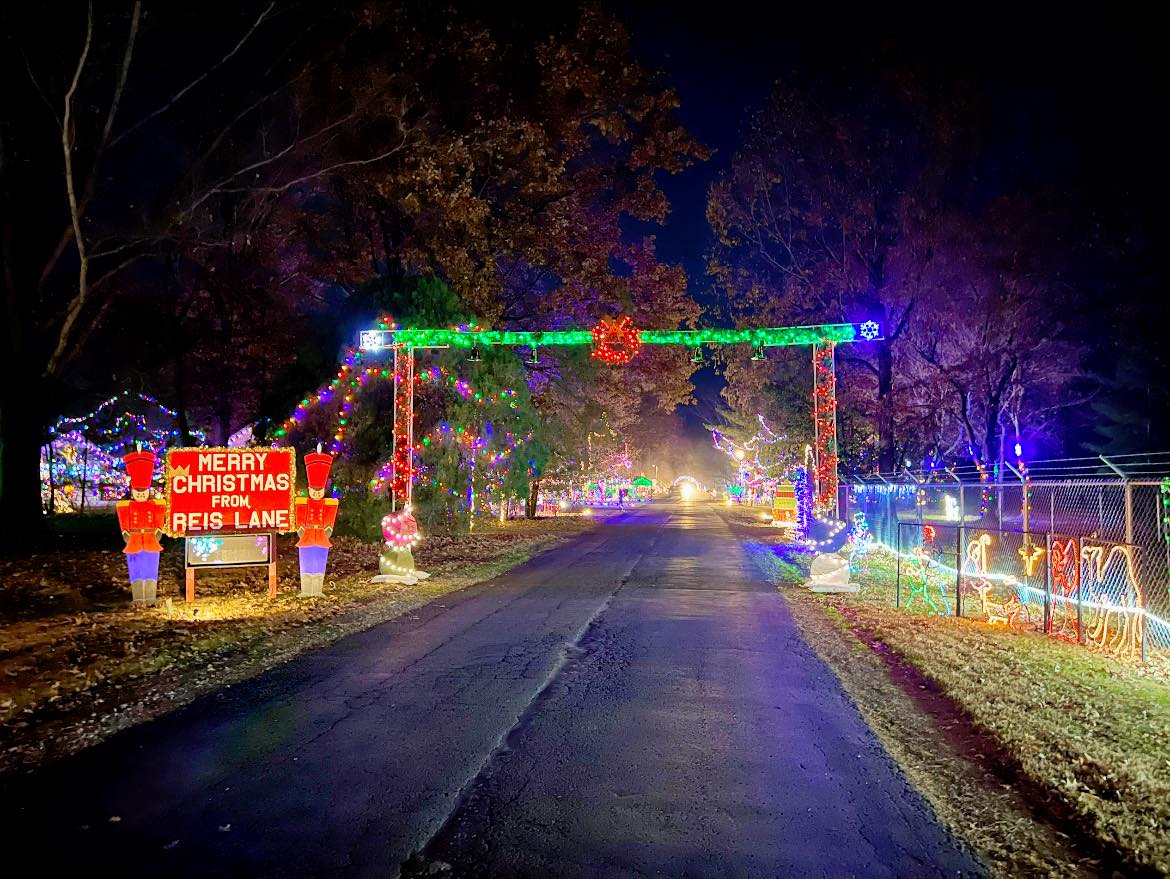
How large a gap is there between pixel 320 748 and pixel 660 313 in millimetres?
25430

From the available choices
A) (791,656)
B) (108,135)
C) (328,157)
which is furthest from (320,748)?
(328,157)

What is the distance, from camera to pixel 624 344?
1953 cm

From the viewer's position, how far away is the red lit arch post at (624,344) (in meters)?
19.1

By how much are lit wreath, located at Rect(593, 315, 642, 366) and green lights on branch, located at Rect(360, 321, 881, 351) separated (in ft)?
0.80

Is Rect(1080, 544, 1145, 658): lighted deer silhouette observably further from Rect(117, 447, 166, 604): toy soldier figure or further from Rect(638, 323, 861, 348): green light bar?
Rect(117, 447, 166, 604): toy soldier figure

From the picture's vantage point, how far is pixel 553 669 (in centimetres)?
814

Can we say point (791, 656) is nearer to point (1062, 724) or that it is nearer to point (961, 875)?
point (1062, 724)

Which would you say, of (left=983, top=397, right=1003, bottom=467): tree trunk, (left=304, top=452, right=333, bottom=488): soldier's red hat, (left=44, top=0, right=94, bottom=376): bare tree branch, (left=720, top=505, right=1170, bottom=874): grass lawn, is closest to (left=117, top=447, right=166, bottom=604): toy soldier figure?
(left=304, top=452, right=333, bottom=488): soldier's red hat

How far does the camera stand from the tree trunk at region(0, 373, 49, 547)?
1817cm

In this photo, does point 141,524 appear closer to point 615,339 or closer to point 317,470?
point 317,470

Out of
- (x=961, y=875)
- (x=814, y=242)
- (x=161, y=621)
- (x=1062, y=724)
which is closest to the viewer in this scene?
(x=961, y=875)

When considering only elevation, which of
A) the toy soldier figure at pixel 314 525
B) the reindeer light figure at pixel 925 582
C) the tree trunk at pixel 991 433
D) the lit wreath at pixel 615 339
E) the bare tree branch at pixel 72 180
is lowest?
the reindeer light figure at pixel 925 582

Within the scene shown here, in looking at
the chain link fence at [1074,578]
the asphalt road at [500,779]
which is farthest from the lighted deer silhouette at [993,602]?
the asphalt road at [500,779]

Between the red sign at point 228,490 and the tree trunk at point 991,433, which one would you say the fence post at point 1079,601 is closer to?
the red sign at point 228,490
